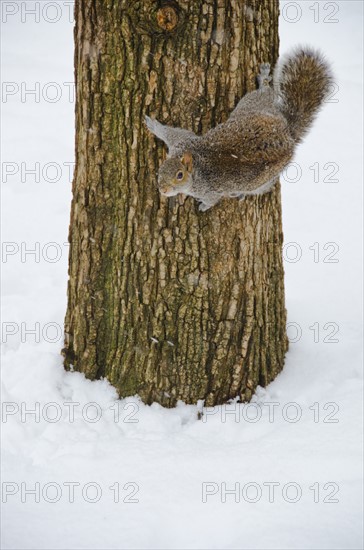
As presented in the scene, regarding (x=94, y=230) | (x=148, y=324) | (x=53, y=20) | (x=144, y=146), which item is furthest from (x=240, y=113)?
(x=53, y=20)

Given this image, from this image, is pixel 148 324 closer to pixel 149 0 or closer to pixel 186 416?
pixel 186 416

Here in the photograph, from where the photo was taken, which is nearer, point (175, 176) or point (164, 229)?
point (175, 176)

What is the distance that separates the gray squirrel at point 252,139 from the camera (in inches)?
86.4

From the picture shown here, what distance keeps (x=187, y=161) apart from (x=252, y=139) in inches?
11.1

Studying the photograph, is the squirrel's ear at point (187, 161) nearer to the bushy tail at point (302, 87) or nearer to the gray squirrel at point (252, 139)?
the gray squirrel at point (252, 139)

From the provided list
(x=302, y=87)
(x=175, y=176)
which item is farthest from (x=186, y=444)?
(x=302, y=87)

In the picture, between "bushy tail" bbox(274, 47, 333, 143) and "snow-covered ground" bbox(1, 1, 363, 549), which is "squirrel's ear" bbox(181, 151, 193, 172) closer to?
"bushy tail" bbox(274, 47, 333, 143)

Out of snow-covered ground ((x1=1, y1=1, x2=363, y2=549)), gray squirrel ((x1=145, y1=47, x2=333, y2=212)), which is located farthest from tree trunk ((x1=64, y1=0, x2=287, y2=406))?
snow-covered ground ((x1=1, y1=1, x2=363, y2=549))

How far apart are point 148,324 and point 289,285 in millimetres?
1317

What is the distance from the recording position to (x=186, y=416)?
2484 mm

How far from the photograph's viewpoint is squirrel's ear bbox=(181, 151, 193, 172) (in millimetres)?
2209

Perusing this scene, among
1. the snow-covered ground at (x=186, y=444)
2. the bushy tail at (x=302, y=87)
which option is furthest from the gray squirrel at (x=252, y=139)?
the snow-covered ground at (x=186, y=444)

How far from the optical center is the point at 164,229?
2.31 m

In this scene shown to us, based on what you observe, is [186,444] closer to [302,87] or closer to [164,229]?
[164,229]
